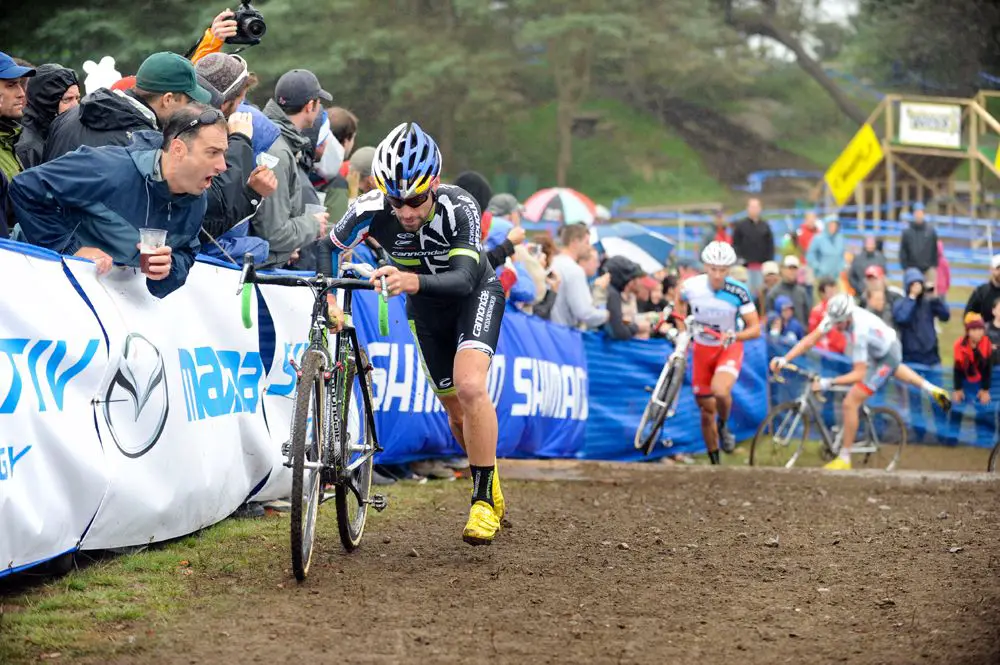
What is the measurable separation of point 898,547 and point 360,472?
3087 millimetres

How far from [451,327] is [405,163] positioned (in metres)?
1.20

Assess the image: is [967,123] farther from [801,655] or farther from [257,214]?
[801,655]

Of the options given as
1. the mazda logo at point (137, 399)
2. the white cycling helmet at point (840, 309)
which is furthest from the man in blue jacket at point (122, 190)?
the white cycling helmet at point (840, 309)

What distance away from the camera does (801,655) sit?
5043 mm

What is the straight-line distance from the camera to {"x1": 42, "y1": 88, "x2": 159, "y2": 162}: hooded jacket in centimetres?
713

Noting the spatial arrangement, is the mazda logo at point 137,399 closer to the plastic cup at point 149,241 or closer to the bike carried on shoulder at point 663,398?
the plastic cup at point 149,241

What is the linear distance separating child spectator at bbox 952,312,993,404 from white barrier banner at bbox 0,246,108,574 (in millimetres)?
13758

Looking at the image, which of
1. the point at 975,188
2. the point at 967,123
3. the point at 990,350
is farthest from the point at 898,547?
the point at 967,123

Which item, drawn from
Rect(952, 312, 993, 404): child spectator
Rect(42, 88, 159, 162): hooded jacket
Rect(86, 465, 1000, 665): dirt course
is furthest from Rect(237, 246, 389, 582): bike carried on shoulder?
Rect(952, 312, 993, 404): child spectator

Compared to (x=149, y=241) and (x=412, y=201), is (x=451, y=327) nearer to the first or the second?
(x=412, y=201)

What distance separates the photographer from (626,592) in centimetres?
631

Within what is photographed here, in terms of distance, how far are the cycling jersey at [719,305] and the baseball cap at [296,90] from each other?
6953 mm

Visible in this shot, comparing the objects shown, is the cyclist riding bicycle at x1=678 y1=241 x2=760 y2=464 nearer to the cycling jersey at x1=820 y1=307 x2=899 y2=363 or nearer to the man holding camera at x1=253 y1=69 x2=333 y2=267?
the cycling jersey at x1=820 y1=307 x2=899 y2=363

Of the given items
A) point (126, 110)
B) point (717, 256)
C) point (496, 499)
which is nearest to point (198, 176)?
point (126, 110)
